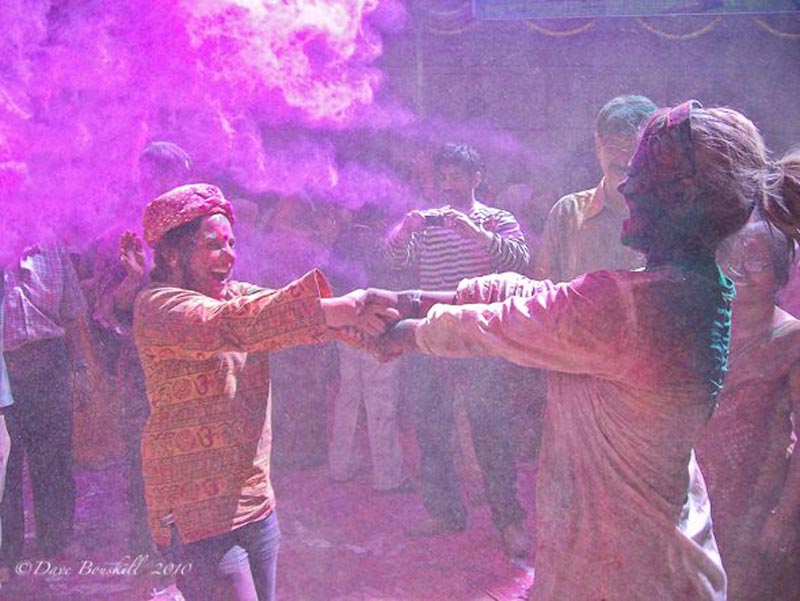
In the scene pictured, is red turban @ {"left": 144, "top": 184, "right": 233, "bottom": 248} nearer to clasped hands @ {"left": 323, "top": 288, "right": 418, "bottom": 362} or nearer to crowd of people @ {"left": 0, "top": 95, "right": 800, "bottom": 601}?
crowd of people @ {"left": 0, "top": 95, "right": 800, "bottom": 601}

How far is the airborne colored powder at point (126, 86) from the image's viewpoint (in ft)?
17.1

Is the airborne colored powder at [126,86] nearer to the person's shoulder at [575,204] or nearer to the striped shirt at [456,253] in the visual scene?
the striped shirt at [456,253]

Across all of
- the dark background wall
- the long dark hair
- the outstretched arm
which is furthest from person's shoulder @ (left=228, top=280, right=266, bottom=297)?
the dark background wall

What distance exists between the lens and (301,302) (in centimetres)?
253

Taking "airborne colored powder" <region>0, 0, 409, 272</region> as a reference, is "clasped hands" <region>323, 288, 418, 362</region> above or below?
below

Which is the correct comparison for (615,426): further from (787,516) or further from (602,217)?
(602,217)

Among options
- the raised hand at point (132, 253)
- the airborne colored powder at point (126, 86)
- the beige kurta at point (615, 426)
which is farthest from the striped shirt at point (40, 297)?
the beige kurta at point (615, 426)

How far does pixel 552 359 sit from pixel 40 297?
373cm

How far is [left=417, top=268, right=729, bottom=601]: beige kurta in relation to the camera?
2.04 metres

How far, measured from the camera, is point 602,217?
445 cm

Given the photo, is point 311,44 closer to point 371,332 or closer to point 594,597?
point 371,332

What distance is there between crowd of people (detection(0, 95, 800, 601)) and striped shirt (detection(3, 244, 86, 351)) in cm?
1

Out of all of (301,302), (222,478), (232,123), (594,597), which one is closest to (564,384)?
(594,597)

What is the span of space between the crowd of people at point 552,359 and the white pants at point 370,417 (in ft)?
3.90
